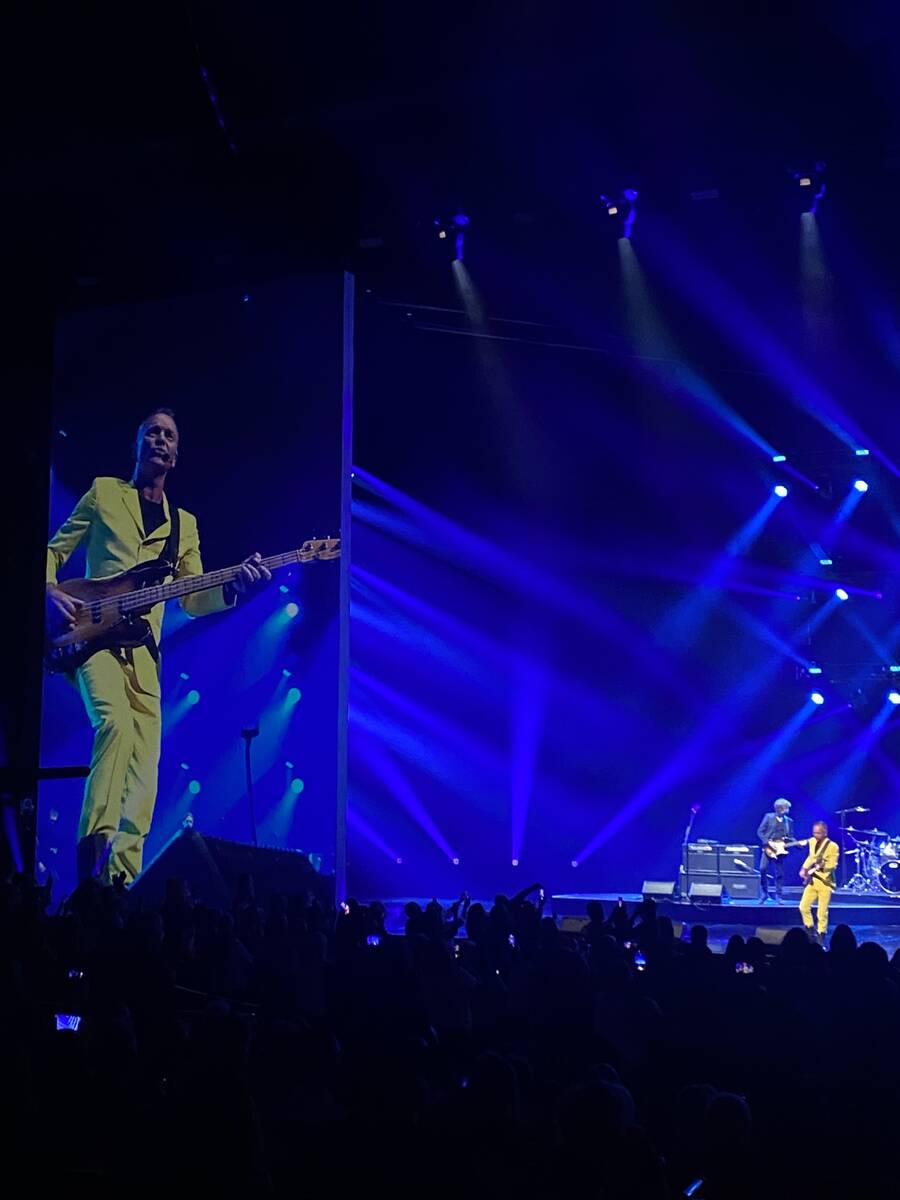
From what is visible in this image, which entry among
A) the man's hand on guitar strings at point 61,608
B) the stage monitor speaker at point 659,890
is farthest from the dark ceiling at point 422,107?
the stage monitor speaker at point 659,890

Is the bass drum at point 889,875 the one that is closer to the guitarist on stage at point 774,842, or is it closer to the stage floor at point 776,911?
the stage floor at point 776,911

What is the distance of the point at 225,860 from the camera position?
13.2m

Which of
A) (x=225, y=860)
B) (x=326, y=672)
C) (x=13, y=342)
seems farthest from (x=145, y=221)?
(x=225, y=860)

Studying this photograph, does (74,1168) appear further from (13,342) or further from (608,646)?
(608,646)

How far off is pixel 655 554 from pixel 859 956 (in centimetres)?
1502

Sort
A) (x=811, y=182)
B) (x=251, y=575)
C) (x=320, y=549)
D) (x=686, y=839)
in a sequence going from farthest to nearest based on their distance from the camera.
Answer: (x=686, y=839), (x=251, y=575), (x=320, y=549), (x=811, y=182)

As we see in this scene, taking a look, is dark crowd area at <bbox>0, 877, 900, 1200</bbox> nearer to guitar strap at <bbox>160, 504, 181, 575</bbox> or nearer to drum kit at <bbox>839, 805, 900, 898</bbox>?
guitar strap at <bbox>160, 504, 181, 575</bbox>

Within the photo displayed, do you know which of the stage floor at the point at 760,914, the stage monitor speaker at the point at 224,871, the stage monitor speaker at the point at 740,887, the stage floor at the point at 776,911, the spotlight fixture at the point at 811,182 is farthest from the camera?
the stage monitor speaker at the point at 740,887

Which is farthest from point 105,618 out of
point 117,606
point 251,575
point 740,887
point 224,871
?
point 740,887

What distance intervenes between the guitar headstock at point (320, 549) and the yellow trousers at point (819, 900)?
708 cm

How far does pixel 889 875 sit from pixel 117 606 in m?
11.6

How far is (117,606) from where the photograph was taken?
13.9 m

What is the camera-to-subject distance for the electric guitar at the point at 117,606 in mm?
13766

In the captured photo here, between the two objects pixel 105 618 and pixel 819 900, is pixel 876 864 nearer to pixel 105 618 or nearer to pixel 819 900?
pixel 819 900
